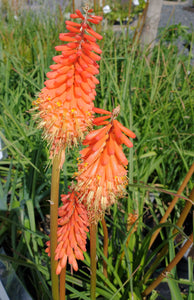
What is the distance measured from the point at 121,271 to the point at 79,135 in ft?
2.92

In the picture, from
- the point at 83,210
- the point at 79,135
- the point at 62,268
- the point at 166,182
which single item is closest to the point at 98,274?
the point at 62,268

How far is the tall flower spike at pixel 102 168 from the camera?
77 centimetres

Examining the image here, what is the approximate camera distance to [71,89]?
790 millimetres

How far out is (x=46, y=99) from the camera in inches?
31.3

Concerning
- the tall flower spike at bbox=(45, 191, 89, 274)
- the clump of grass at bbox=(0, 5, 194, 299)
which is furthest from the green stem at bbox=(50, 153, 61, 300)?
the clump of grass at bbox=(0, 5, 194, 299)

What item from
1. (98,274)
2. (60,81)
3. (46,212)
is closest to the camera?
(60,81)

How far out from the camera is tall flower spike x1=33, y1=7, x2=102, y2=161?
760mm

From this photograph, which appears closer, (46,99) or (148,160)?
(46,99)

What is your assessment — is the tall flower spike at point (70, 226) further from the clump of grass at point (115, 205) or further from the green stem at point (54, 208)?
the clump of grass at point (115, 205)

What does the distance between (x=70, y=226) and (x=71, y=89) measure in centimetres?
41

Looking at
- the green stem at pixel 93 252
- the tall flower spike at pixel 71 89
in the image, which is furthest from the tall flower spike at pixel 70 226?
the tall flower spike at pixel 71 89

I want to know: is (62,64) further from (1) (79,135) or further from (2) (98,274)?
(2) (98,274)

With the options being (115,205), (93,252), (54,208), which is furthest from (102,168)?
(115,205)

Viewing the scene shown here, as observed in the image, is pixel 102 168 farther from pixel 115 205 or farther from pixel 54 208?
pixel 115 205
